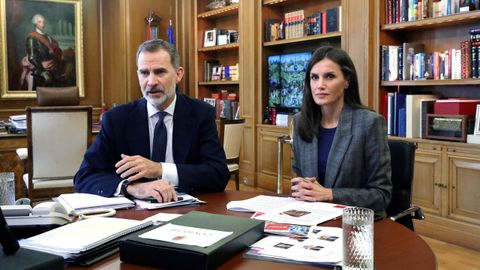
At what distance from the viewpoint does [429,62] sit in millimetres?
3889

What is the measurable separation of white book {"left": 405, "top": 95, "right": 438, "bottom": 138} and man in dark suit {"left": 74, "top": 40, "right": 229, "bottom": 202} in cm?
225

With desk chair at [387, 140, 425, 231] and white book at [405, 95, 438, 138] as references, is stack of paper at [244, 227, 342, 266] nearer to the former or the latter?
desk chair at [387, 140, 425, 231]

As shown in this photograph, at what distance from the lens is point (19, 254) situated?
0.86 meters

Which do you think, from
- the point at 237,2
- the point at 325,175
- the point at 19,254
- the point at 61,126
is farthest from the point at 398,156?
the point at 237,2

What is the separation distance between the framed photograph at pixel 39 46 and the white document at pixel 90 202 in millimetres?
5346

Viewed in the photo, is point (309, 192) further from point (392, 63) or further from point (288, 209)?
point (392, 63)

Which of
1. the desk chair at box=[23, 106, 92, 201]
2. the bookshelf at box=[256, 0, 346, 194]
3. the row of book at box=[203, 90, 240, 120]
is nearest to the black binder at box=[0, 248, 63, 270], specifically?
the desk chair at box=[23, 106, 92, 201]

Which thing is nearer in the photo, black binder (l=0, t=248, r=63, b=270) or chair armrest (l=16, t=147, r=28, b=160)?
black binder (l=0, t=248, r=63, b=270)

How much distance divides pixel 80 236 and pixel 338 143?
4.06 feet

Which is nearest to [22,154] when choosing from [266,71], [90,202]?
[90,202]

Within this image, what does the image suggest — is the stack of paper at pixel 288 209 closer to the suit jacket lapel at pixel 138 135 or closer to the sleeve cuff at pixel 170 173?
the sleeve cuff at pixel 170 173

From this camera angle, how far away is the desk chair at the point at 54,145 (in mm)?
3586

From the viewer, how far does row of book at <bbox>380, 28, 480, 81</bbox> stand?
354 cm

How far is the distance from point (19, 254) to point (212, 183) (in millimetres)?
1233
